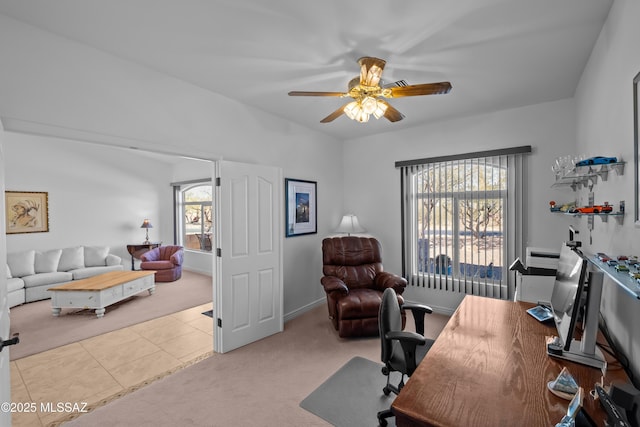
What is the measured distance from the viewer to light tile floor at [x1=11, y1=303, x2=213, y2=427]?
2324 mm

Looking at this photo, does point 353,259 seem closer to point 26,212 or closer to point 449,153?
point 449,153

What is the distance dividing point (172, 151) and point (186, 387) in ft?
6.85

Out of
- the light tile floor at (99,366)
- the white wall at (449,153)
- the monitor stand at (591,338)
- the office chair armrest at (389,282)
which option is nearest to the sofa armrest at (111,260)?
the light tile floor at (99,366)

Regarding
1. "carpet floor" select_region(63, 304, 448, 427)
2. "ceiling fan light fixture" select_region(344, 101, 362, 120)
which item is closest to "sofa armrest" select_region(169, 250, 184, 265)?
"carpet floor" select_region(63, 304, 448, 427)

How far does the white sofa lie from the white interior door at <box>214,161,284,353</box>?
4026 millimetres

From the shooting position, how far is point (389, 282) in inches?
145

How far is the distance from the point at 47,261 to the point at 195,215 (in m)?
2.95

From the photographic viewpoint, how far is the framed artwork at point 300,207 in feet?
13.1

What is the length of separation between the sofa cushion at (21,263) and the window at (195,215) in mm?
2963

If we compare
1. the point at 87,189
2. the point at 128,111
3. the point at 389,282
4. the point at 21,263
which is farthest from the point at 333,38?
the point at 87,189

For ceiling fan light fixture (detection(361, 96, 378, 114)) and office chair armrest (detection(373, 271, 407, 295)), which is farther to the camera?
office chair armrest (detection(373, 271, 407, 295))

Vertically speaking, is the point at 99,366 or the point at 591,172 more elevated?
the point at 591,172

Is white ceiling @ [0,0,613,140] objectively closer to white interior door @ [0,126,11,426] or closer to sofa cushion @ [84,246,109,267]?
white interior door @ [0,126,11,426]

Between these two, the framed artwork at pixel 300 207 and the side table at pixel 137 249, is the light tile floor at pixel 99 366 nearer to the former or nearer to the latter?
the framed artwork at pixel 300 207
